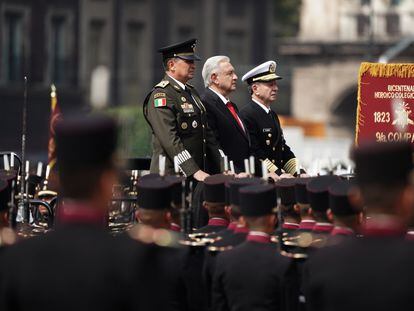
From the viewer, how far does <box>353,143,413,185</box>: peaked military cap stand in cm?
719

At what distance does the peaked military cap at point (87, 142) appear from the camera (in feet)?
23.1

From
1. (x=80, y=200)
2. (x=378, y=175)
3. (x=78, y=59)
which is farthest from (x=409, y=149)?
(x=78, y=59)

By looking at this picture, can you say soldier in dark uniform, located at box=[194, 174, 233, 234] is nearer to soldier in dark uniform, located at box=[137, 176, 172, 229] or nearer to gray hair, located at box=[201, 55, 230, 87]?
soldier in dark uniform, located at box=[137, 176, 172, 229]

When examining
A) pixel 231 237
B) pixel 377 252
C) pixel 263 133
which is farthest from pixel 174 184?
pixel 263 133

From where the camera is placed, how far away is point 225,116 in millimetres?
14539

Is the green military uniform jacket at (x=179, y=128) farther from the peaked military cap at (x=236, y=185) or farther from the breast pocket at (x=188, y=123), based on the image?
the peaked military cap at (x=236, y=185)

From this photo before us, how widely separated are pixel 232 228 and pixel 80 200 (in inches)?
148

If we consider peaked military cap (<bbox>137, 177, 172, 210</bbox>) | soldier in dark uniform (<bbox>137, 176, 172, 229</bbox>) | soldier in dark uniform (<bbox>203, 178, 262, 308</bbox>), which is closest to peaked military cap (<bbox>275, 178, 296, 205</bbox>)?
soldier in dark uniform (<bbox>203, 178, 262, 308</bbox>)

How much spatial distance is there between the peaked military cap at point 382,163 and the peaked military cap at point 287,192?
4.87 metres

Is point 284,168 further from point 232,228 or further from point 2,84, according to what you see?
point 2,84

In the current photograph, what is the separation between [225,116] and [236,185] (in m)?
3.63

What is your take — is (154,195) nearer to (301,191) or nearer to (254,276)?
(254,276)

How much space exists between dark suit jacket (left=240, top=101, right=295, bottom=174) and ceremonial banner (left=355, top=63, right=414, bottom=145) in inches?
32.9

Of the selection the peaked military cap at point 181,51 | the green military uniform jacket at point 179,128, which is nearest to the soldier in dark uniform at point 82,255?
the green military uniform jacket at point 179,128
